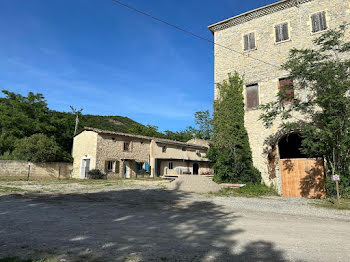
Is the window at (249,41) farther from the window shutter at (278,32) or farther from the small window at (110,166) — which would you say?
the small window at (110,166)

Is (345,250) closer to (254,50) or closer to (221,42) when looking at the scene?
(254,50)

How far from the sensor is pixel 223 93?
1593 centimetres

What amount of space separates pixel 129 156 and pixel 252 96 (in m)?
19.5

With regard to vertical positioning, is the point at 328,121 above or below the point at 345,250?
above

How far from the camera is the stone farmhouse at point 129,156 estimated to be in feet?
89.3

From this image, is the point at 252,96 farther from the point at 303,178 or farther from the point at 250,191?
the point at 250,191

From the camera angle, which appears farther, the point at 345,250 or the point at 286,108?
the point at 286,108

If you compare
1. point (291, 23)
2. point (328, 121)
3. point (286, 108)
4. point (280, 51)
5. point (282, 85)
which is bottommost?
Answer: point (328, 121)

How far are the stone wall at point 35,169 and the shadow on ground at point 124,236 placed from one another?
19.1 meters

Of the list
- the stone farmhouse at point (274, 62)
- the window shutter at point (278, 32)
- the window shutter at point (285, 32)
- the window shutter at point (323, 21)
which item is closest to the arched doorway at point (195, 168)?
the stone farmhouse at point (274, 62)

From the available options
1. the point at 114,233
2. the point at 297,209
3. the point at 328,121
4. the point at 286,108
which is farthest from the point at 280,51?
the point at 114,233

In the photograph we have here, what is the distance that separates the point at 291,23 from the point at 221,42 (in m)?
4.74

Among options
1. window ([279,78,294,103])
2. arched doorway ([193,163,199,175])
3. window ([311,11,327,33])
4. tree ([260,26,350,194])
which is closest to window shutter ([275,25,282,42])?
window ([311,11,327,33])

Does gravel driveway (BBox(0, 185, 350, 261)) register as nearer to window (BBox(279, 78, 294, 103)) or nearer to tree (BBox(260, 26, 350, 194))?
tree (BBox(260, 26, 350, 194))
